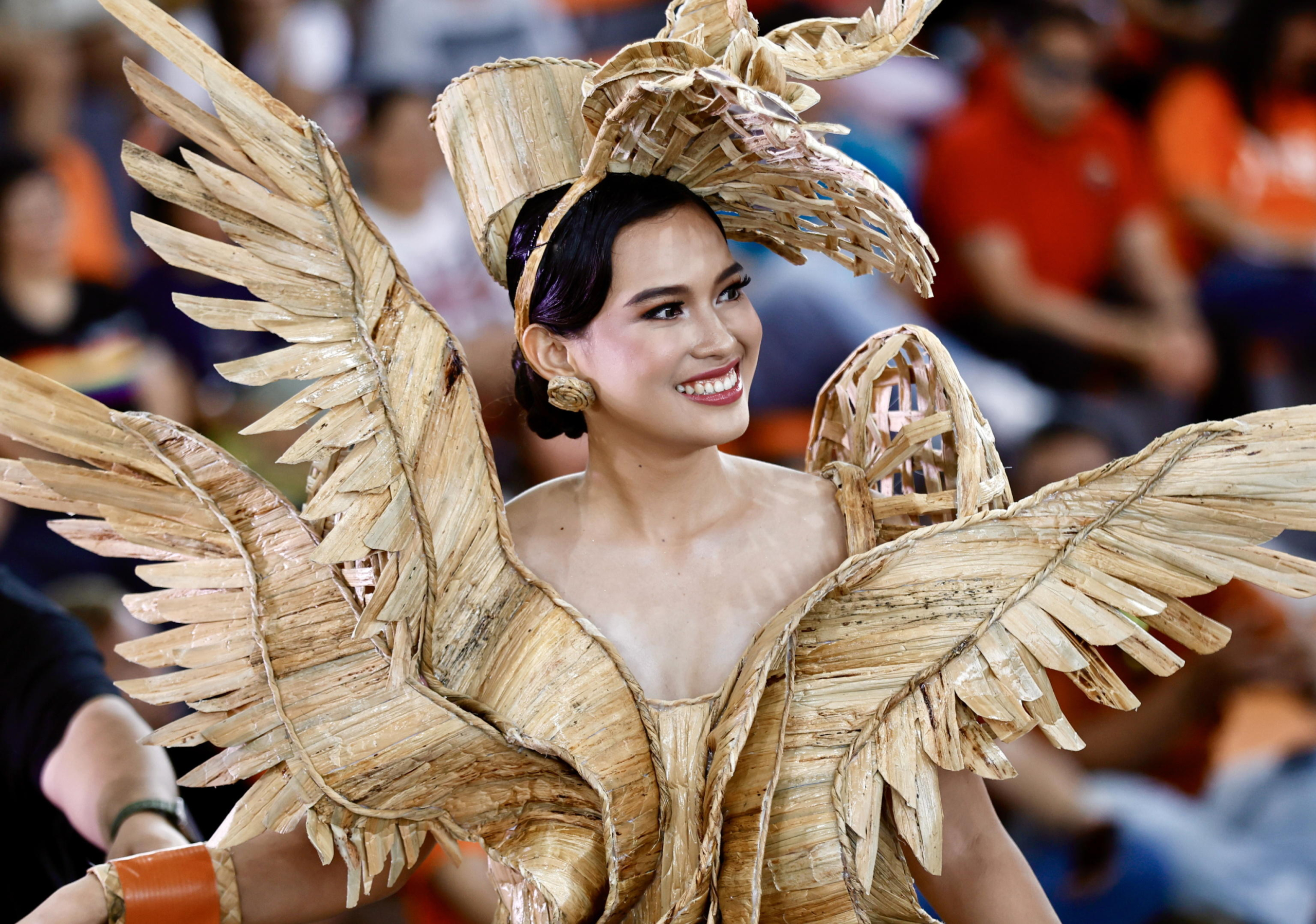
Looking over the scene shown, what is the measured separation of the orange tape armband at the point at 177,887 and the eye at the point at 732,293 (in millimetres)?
703

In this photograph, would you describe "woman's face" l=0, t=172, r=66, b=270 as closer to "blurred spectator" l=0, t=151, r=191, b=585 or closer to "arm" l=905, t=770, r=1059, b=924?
"blurred spectator" l=0, t=151, r=191, b=585

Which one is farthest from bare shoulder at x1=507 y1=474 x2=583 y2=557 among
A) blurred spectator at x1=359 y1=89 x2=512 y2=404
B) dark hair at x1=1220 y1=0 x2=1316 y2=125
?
dark hair at x1=1220 y1=0 x2=1316 y2=125

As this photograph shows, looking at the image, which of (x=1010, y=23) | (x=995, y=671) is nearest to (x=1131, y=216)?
(x=1010, y=23)

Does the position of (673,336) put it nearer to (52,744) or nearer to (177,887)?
(177,887)

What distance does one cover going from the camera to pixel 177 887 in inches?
45.7

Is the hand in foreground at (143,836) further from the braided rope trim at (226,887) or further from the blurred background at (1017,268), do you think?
the blurred background at (1017,268)

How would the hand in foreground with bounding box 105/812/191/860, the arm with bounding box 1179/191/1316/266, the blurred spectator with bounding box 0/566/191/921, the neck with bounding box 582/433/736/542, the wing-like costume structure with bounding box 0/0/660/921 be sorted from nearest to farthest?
the wing-like costume structure with bounding box 0/0/660/921, the neck with bounding box 582/433/736/542, the hand in foreground with bounding box 105/812/191/860, the blurred spectator with bounding box 0/566/191/921, the arm with bounding box 1179/191/1316/266

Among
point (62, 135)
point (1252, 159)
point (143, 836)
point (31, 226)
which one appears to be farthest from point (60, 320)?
point (1252, 159)

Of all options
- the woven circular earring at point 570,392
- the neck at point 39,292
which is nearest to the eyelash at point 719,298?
the woven circular earring at point 570,392

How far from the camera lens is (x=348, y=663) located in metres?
1.17

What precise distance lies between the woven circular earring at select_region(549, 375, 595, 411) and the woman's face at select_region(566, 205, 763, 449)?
2cm

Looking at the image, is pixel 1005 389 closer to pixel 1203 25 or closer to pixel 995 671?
pixel 1203 25

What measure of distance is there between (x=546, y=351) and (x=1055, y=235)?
202 cm

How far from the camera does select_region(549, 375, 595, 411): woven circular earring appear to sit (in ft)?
4.13
